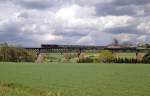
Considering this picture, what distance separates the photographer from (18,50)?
109 metres

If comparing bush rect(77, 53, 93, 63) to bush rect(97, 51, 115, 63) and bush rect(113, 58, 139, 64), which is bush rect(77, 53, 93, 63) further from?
bush rect(113, 58, 139, 64)

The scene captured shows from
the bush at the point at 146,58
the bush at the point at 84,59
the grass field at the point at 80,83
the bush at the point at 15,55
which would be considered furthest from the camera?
the bush at the point at 15,55

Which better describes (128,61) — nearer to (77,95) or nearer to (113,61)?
(113,61)

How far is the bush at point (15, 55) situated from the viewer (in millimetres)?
106250

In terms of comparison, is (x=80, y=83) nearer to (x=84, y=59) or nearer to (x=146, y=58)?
(x=84, y=59)

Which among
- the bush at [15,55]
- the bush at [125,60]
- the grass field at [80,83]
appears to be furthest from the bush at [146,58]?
the grass field at [80,83]

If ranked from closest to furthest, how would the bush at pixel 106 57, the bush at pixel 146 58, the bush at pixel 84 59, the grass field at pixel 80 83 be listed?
the grass field at pixel 80 83 < the bush at pixel 84 59 < the bush at pixel 146 58 < the bush at pixel 106 57

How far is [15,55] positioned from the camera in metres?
108

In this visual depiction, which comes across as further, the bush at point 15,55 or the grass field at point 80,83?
the bush at point 15,55

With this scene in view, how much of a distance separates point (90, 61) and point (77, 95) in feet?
263

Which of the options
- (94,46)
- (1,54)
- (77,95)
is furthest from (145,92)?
(94,46)

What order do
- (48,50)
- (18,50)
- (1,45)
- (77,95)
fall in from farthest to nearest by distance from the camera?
(48,50) → (1,45) → (18,50) → (77,95)

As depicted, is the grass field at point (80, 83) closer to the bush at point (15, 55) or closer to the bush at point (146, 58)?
the bush at point (146, 58)

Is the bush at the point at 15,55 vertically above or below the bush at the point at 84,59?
above
